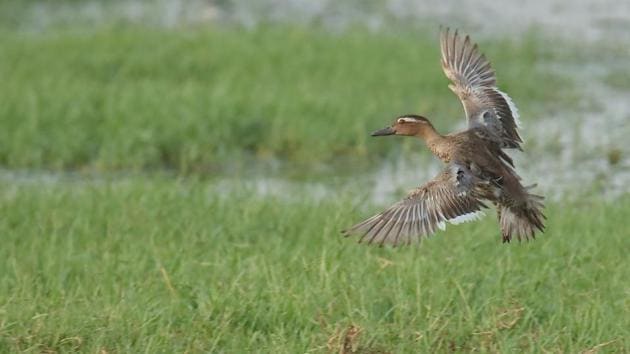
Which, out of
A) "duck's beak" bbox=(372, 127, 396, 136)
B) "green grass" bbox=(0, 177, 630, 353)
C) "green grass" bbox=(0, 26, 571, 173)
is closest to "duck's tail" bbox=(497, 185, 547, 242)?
"green grass" bbox=(0, 177, 630, 353)

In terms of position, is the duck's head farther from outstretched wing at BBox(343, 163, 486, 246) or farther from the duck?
outstretched wing at BBox(343, 163, 486, 246)

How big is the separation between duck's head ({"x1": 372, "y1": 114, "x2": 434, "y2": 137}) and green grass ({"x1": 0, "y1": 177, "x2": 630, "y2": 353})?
2.01 feet

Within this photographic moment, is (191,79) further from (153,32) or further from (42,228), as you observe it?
(42,228)

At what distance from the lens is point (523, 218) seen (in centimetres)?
591

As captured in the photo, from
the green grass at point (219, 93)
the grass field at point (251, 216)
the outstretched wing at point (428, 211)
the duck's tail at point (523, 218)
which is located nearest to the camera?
the outstretched wing at point (428, 211)

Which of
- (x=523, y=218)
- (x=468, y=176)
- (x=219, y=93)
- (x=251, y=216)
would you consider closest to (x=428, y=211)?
(x=468, y=176)

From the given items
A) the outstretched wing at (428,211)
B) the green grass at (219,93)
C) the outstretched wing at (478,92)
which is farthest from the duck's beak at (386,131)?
the green grass at (219,93)

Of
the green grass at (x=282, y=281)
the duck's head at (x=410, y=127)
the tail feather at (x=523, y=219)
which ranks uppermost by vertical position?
the duck's head at (x=410, y=127)

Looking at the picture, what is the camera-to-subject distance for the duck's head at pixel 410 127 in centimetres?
612

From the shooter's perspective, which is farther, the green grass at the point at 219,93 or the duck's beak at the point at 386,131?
the green grass at the point at 219,93

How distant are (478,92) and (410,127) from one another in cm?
38

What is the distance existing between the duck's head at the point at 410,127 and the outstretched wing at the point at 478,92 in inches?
8.0

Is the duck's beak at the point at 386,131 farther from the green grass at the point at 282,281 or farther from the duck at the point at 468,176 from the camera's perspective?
the green grass at the point at 282,281

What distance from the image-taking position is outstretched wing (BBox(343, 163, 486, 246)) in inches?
214
